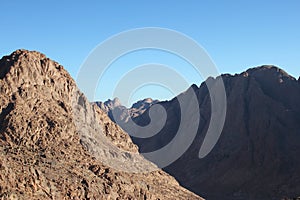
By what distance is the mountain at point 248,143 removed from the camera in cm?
10519

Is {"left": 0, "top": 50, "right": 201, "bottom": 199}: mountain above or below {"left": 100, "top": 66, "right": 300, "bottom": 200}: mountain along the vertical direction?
below

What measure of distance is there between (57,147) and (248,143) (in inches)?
3070

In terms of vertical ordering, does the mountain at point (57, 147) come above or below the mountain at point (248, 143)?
below

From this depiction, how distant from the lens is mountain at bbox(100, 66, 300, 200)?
345ft

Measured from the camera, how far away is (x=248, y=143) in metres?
123

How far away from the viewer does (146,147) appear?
154625 millimetres

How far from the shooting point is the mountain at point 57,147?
47.5m

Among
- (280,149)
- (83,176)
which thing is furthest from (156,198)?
(280,149)

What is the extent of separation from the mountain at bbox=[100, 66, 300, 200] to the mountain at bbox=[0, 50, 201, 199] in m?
39.0

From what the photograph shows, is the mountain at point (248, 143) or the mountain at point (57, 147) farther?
the mountain at point (248, 143)

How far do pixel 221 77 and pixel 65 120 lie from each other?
338 feet

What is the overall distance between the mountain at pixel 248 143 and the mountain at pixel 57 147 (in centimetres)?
3901

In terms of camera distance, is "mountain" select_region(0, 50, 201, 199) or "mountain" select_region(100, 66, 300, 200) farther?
"mountain" select_region(100, 66, 300, 200)

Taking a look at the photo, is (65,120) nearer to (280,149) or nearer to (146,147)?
(280,149)
